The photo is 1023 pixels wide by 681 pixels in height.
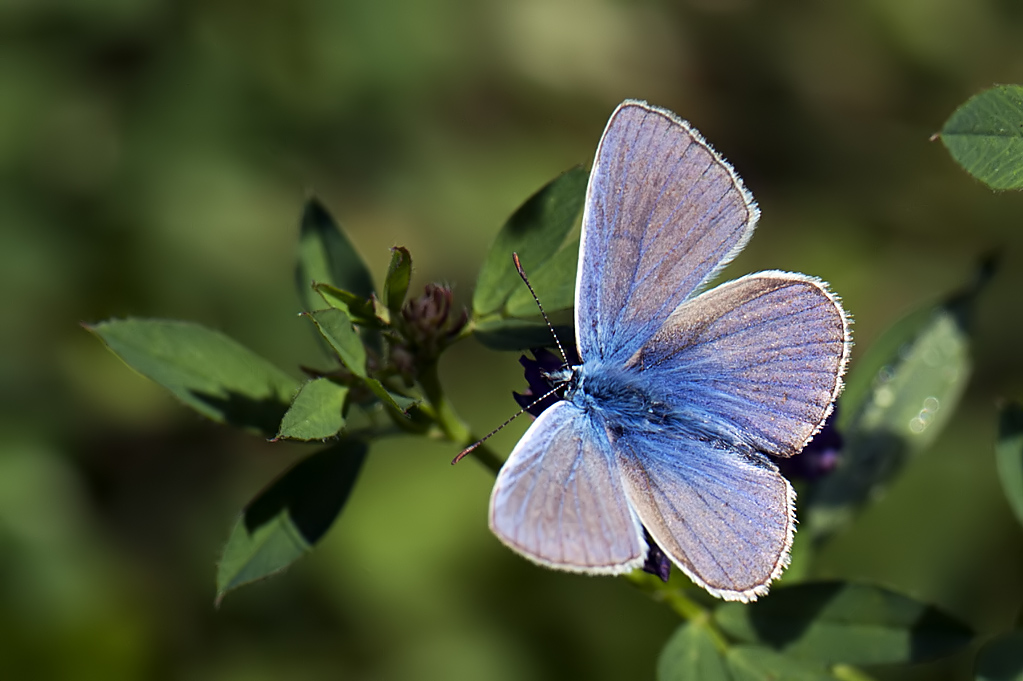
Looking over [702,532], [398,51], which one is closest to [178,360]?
[702,532]

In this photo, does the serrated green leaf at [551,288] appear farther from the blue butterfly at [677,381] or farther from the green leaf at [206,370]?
the green leaf at [206,370]

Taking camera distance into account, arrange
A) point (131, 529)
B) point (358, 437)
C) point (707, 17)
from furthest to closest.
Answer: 1. point (707, 17)
2. point (131, 529)
3. point (358, 437)

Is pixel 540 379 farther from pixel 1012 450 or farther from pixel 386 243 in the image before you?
pixel 386 243

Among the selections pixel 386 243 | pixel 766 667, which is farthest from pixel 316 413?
pixel 386 243

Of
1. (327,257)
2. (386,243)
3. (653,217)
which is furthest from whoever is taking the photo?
Answer: (386,243)

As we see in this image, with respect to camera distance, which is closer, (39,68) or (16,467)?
(16,467)

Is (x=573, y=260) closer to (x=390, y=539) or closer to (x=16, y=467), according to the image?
(x=390, y=539)
